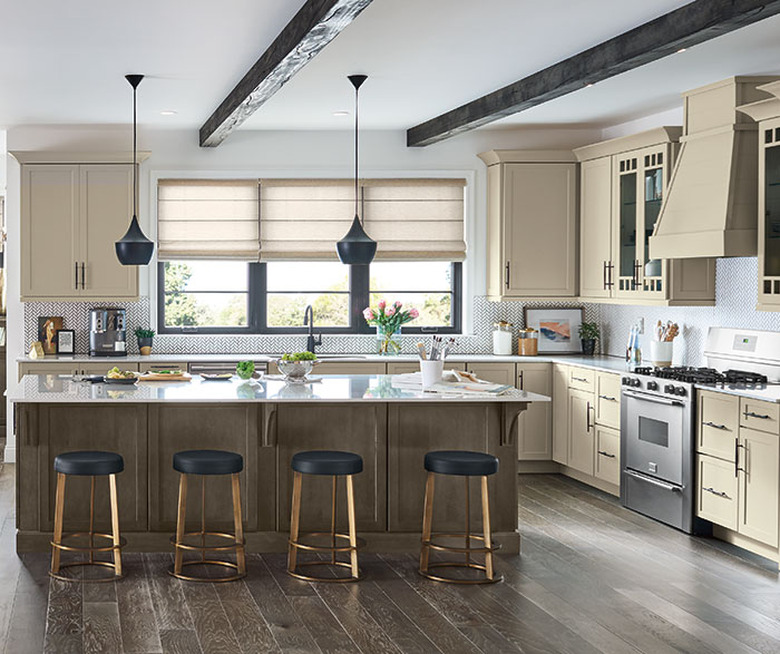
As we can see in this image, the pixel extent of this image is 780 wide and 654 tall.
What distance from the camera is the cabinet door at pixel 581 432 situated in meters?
7.31

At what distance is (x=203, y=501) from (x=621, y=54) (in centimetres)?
307

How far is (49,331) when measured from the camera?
26.7 feet

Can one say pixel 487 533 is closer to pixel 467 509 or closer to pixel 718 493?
pixel 467 509

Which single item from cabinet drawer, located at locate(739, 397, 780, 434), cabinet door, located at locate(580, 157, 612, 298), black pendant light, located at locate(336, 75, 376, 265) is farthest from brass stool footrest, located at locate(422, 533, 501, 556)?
cabinet door, located at locate(580, 157, 612, 298)

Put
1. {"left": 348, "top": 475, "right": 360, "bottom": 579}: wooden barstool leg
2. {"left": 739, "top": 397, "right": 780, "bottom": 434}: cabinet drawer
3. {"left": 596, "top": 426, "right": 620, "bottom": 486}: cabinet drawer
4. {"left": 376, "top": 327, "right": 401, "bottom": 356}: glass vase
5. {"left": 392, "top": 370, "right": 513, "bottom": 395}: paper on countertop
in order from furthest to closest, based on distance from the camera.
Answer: {"left": 376, "top": 327, "right": 401, "bottom": 356}: glass vase
{"left": 596, "top": 426, "right": 620, "bottom": 486}: cabinet drawer
{"left": 392, "top": 370, "right": 513, "bottom": 395}: paper on countertop
{"left": 739, "top": 397, "right": 780, "bottom": 434}: cabinet drawer
{"left": 348, "top": 475, "right": 360, "bottom": 579}: wooden barstool leg

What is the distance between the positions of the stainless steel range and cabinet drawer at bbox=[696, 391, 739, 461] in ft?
0.21

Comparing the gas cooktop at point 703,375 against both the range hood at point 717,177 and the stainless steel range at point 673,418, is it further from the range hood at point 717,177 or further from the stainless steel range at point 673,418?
the range hood at point 717,177

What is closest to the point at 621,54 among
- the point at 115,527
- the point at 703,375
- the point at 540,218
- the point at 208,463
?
the point at 703,375

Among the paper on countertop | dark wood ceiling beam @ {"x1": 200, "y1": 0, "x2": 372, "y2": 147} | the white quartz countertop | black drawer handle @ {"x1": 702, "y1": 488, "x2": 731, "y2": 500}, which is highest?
dark wood ceiling beam @ {"x1": 200, "y1": 0, "x2": 372, "y2": 147}

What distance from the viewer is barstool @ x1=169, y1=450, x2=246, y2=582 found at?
4.94 m

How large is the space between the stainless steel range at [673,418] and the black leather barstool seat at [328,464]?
7.14 feet

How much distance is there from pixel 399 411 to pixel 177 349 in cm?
336

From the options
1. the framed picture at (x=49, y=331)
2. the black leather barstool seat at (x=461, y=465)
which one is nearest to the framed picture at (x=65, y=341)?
the framed picture at (x=49, y=331)

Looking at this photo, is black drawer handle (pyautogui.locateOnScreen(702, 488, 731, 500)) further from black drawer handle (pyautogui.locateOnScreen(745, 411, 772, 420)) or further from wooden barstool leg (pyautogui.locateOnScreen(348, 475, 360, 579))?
wooden barstool leg (pyautogui.locateOnScreen(348, 475, 360, 579))
